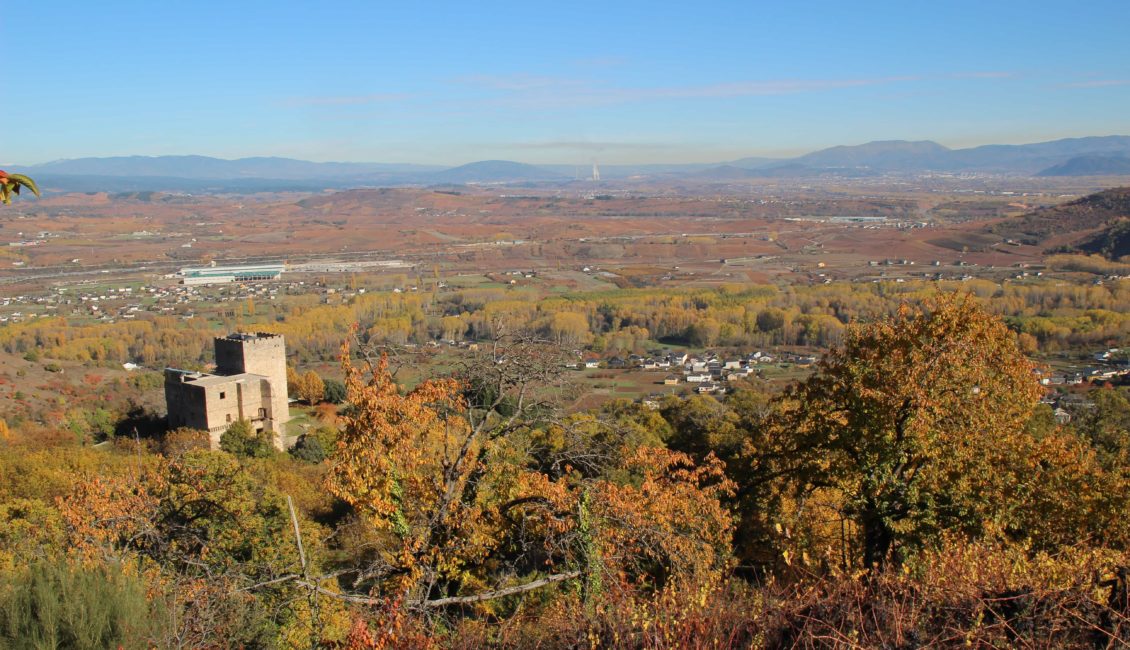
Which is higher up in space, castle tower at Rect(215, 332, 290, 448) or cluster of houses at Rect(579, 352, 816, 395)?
castle tower at Rect(215, 332, 290, 448)

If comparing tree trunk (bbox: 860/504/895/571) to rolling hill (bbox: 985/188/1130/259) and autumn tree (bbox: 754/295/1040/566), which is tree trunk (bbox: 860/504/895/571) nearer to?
autumn tree (bbox: 754/295/1040/566)

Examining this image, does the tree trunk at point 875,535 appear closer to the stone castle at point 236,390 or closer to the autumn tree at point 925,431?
the autumn tree at point 925,431

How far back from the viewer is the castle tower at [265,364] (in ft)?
69.0

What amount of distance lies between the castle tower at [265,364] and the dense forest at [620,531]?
8.14m

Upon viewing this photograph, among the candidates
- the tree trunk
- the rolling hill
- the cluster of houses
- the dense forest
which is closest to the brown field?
the rolling hill

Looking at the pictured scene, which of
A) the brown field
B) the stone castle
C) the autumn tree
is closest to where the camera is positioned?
the autumn tree

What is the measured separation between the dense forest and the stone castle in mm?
6702

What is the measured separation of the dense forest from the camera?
4.22m

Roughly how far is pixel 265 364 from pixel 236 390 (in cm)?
148

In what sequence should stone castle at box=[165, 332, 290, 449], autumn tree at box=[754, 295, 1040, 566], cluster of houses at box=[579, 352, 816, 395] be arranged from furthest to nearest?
cluster of houses at box=[579, 352, 816, 395] → stone castle at box=[165, 332, 290, 449] → autumn tree at box=[754, 295, 1040, 566]

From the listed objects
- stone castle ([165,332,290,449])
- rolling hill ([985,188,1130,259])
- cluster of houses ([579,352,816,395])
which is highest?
rolling hill ([985,188,1130,259])

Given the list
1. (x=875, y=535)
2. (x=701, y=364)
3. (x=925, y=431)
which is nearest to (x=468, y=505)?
(x=875, y=535)

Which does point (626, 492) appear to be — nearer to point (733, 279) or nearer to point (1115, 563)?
point (1115, 563)

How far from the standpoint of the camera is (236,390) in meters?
20.2
